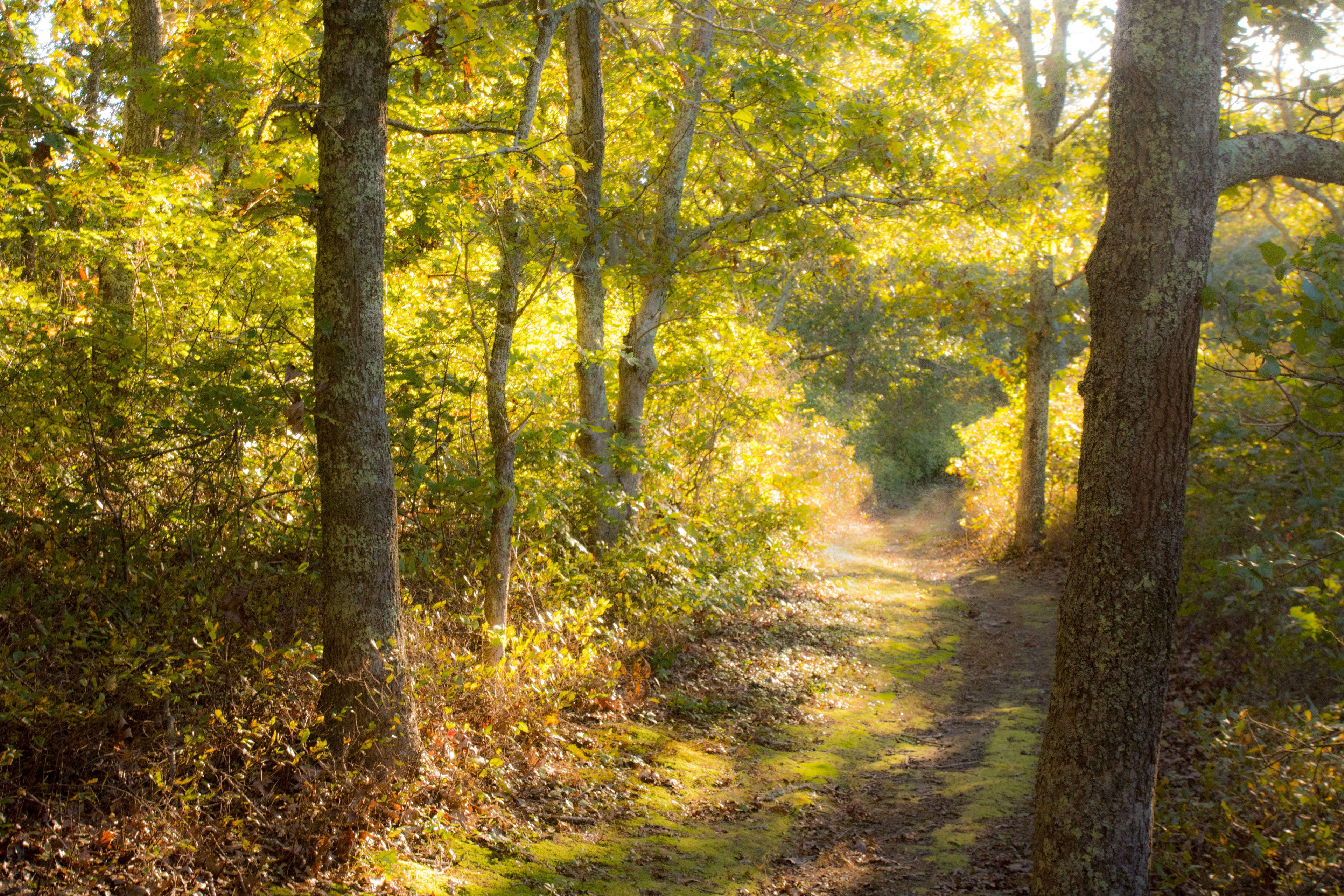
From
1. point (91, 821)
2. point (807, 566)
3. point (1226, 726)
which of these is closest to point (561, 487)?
point (91, 821)

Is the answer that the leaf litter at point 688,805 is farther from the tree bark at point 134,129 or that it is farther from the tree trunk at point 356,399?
the tree bark at point 134,129

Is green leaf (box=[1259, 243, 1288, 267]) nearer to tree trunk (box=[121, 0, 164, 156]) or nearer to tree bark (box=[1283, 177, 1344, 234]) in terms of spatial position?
tree bark (box=[1283, 177, 1344, 234])

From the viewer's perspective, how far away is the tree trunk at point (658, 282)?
1011 cm

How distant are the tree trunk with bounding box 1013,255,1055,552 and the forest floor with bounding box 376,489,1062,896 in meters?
4.36

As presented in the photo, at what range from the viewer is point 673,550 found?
861 cm

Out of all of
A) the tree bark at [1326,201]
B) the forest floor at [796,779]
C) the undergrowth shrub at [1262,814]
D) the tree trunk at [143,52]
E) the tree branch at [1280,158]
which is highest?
the tree trunk at [143,52]

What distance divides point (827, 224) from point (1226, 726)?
7788 mm

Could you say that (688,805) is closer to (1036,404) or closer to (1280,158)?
(1280,158)

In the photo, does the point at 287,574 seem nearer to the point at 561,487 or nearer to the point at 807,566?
the point at 561,487

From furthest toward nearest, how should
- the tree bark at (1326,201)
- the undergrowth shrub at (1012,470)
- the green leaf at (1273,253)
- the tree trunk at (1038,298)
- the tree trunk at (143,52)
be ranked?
the undergrowth shrub at (1012,470)
the tree trunk at (1038,298)
the tree trunk at (143,52)
the tree bark at (1326,201)
the green leaf at (1273,253)

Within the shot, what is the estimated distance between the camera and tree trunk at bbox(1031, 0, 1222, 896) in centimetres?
396

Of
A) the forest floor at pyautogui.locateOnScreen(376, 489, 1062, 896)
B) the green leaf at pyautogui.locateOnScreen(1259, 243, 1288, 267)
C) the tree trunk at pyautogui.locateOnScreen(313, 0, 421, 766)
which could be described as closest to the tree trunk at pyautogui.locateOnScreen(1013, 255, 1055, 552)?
the forest floor at pyautogui.locateOnScreen(376, 489, 1062, 896)

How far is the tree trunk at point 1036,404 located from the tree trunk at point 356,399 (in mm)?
12980

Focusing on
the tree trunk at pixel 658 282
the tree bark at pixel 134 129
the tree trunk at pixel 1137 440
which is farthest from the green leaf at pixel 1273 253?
the tree bark at pixel 134 129
